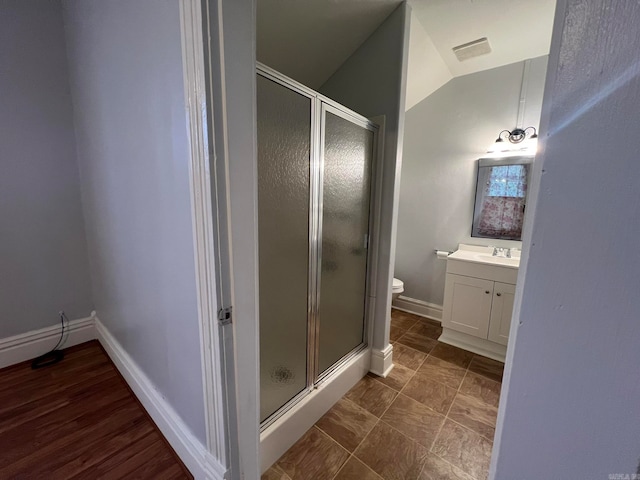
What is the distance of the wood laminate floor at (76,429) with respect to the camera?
120 centimetres

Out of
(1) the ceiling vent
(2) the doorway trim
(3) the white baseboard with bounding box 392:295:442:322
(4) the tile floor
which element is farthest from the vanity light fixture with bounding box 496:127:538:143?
(2) the doorway trim

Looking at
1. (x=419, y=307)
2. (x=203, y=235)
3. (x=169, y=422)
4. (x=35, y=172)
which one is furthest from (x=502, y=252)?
(x=35, y=172)

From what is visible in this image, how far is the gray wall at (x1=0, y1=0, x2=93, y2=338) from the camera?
170 centimetres

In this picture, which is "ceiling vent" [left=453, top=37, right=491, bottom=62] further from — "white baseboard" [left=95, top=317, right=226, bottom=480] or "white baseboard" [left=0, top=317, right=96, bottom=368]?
"white baseboard" [left=0, top=317, right=96, bottom=368]

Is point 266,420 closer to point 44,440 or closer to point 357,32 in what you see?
point 44,440

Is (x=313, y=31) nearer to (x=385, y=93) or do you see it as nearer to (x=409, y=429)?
(x=385, y=93)

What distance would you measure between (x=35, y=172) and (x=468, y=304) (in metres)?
3.59

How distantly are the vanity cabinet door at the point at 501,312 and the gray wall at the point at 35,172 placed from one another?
3.49 m

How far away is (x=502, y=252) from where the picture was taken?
2.36m

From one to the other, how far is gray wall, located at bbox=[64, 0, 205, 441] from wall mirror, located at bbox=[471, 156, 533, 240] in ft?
8.50

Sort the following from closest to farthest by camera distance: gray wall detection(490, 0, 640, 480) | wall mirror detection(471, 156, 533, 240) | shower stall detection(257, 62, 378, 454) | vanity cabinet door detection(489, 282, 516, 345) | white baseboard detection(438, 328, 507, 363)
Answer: gray wall detection(490, 0, 640, 480) → shower stall detection(257, 62, 378, 454) → vanity cabinet door detection(489, 282, 516, 345) → white baseboard detection(438, 328, 507, 363) → wall mirror detection(471, 156, 533, 240)

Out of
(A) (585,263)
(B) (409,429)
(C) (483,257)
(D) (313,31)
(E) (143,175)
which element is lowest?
(B) (409,429)

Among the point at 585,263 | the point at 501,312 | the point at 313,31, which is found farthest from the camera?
the point at 501,312

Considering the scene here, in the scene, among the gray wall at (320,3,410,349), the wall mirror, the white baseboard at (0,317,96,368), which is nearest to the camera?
the gray wall at (320,3,410,349)
